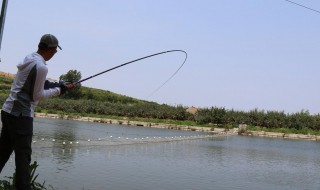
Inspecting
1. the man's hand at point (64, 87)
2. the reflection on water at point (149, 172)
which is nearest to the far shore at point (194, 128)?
the reflection on water at point (149, 172)

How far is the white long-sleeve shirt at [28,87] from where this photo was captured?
141 inches

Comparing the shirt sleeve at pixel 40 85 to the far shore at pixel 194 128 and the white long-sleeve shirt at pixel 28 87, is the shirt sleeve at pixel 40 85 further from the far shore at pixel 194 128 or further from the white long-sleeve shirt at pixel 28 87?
the far shore at pixel 194 128

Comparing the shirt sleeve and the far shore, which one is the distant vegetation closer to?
the far shore

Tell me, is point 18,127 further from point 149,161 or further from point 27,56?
point 149,161

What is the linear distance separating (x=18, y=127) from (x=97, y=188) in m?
3.86

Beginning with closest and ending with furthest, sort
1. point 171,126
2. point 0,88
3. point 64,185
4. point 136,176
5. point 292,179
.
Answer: point 64,185 → point 136,176 → point 292,179 → point 171,126 → point 0,88

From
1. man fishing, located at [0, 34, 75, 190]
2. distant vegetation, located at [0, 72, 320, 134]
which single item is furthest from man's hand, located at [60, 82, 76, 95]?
distant vegetation, located at [0, 72, 320, 134]

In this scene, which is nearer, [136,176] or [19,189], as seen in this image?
[19,189]

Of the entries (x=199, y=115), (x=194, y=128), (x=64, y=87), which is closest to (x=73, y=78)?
(x=199, y=115)

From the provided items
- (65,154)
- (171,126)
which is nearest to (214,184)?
(65,154)

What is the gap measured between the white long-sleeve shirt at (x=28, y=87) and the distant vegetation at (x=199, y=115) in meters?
35.3

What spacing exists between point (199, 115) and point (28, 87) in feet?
125

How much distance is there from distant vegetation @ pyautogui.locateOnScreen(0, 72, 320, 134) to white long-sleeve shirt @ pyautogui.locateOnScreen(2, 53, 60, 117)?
116 feet

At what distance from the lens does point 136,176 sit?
9.00 metres
